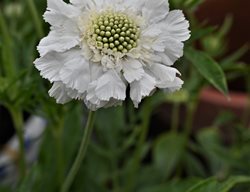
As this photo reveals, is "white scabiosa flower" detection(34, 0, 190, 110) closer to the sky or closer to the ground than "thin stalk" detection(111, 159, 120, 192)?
closer to the sky

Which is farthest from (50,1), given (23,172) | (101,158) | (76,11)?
(101,158)

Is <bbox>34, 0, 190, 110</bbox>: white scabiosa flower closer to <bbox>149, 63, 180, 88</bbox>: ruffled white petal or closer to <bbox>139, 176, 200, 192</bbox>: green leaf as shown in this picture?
<bbox>149, 63, 180, 88</bbox>: ruffled white petal

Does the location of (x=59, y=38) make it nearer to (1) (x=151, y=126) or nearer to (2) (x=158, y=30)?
(2) (x=158, y=30)

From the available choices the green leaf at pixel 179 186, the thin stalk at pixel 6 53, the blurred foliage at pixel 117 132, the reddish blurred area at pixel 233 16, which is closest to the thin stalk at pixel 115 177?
the blurred foliage at pixel 117 132

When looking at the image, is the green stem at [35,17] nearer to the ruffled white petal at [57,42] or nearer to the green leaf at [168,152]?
the ruffled white petal at [57,42]

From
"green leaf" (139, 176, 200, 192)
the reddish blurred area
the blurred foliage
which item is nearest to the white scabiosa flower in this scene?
the blurred foliage
